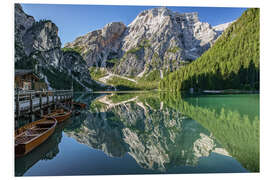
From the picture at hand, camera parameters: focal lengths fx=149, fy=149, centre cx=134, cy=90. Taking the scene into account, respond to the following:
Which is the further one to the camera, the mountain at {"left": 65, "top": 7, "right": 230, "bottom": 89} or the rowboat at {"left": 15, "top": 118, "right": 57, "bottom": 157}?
the mountain at {"left": 65, "top": 7, "right": 230, "bottom": 89}

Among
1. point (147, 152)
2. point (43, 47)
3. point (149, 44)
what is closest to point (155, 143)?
point (147, 152)

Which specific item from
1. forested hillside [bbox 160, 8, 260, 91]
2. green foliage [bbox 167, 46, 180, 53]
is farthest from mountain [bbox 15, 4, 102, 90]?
green foliage [bbox 167, 46, 180, 53]

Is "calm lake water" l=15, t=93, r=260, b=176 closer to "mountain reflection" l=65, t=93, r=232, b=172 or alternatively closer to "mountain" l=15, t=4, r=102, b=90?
"mountain reflection" l=65, t=93, r=232, b=172

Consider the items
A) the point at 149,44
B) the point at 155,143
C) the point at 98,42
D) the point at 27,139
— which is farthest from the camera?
the point at 98,42

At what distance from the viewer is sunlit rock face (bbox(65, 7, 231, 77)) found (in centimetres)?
16012

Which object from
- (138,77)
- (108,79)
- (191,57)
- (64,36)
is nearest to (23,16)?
(64,36)

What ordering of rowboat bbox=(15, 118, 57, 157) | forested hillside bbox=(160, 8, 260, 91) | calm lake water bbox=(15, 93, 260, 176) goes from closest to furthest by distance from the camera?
calm lake water bbox=(15, 93, 260, 176) → rowboat bbox=(15, 118, 57, 157) → forested hillside bbox=(160, 8, 260, 91)

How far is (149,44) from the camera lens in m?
175

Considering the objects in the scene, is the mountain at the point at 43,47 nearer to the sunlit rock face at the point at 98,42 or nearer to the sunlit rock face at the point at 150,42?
the sunlit rock face at the point at 150,42

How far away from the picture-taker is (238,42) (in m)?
50.9

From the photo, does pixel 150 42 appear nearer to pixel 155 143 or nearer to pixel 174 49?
pixel 174 49

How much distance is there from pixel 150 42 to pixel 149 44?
99.9 inches

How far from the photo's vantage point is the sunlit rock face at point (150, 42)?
160 meters

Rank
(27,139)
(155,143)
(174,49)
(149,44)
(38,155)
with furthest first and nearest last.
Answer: (149,44)
(174,49)
(155,143)
(27,139)
(38,155)
